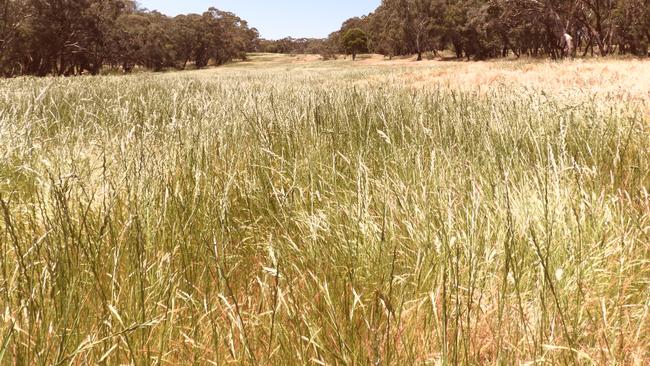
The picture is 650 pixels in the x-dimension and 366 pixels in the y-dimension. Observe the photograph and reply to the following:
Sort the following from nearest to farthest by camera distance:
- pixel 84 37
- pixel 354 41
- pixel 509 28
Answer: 1. pixel 84 37
2. pixel 509 28
3. pixel 354 41

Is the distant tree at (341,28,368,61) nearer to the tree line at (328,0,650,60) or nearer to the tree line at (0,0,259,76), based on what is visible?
the tree line at (328,0,650,60)

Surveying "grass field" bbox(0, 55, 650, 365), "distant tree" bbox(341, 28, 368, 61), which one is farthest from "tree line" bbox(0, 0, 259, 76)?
"distant tree" bbox(341, 28, 368, 61)

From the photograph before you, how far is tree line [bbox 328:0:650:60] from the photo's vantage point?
3134 centimetres

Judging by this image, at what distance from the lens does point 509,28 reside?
1827 inches

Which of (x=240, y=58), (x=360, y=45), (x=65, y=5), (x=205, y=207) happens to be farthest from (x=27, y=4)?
(x=360, y=45)

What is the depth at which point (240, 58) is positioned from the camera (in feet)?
294

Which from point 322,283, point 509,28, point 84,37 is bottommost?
point 322,283

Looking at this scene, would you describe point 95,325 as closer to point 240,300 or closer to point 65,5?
point 240,300

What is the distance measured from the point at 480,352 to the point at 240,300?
888mm

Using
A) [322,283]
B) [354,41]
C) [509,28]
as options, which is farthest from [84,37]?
[354,41]

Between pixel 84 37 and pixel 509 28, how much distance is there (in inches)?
1906

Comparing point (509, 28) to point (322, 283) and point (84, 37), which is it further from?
point (322, 283)

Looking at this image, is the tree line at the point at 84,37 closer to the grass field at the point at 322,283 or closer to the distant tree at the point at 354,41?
the grass field at the point at 322,283

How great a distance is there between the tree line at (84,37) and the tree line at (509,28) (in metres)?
36.1
